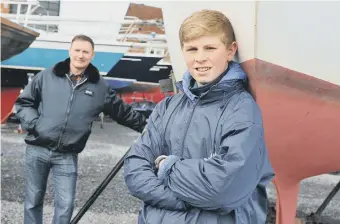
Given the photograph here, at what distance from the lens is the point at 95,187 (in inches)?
209

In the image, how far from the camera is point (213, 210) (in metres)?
1.53

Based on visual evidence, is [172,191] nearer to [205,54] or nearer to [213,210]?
[213,210]

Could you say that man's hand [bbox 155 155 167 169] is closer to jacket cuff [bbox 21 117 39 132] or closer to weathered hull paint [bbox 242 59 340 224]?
weathered hull paint [bbox 242 59 340 224]

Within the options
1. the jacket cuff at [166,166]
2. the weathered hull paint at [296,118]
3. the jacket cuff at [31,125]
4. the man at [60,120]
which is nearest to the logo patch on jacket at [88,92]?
the man at [60,120]

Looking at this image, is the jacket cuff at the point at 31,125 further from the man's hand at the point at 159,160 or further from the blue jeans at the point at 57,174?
the man's hand at the point at 159,160

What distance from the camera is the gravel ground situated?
4.17 metres

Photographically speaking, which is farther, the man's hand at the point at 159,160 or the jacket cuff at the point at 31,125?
the jacket cuff at the point at 31,125

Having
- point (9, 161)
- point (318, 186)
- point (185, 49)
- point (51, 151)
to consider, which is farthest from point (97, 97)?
point (318, 186)

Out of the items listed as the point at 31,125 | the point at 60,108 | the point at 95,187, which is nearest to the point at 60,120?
the point at 60,108

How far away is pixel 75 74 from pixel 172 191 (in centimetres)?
169

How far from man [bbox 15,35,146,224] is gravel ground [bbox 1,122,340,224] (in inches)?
42.8

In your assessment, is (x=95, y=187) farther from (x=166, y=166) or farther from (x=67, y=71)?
(x=166, y=166)

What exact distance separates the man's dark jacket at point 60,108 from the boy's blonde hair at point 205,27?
1.43 metres

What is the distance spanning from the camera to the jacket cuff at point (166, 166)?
61.2 inches
